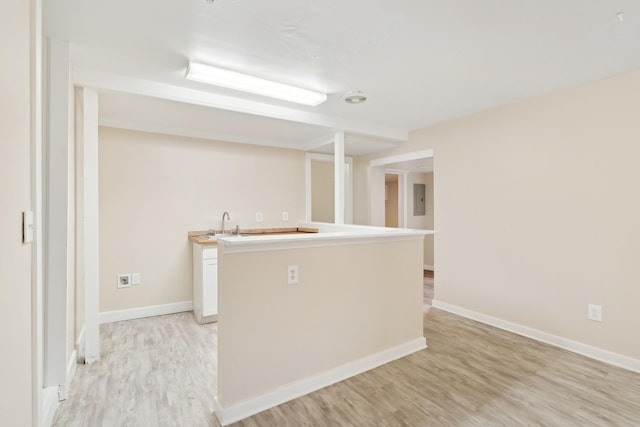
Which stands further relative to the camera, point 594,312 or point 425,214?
point 425,214

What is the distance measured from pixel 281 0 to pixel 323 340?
6.86 feet

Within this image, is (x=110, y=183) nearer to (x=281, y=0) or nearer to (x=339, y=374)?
(x=281, y=0)

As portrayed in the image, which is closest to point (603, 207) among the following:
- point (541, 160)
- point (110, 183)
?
point (541, 160)

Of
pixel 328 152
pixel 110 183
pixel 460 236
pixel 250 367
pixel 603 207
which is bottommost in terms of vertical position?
pixel 250 367

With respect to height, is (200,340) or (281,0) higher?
(281,0)

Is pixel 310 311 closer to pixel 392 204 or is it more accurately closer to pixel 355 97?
pixel 355 97

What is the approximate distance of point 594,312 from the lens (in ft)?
8.63

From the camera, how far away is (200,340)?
297cm

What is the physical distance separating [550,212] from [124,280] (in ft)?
14.3

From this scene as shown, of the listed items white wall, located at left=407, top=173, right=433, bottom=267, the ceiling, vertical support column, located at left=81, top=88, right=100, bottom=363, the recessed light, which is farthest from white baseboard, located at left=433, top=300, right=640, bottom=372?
vertical support column, located at left=81, top=88, right=100, bottom=363

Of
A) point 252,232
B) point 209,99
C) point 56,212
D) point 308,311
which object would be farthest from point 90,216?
point 252,232

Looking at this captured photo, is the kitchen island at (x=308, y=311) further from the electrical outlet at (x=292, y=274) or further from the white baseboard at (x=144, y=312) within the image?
the white baseboard at (x=144, y=312)
